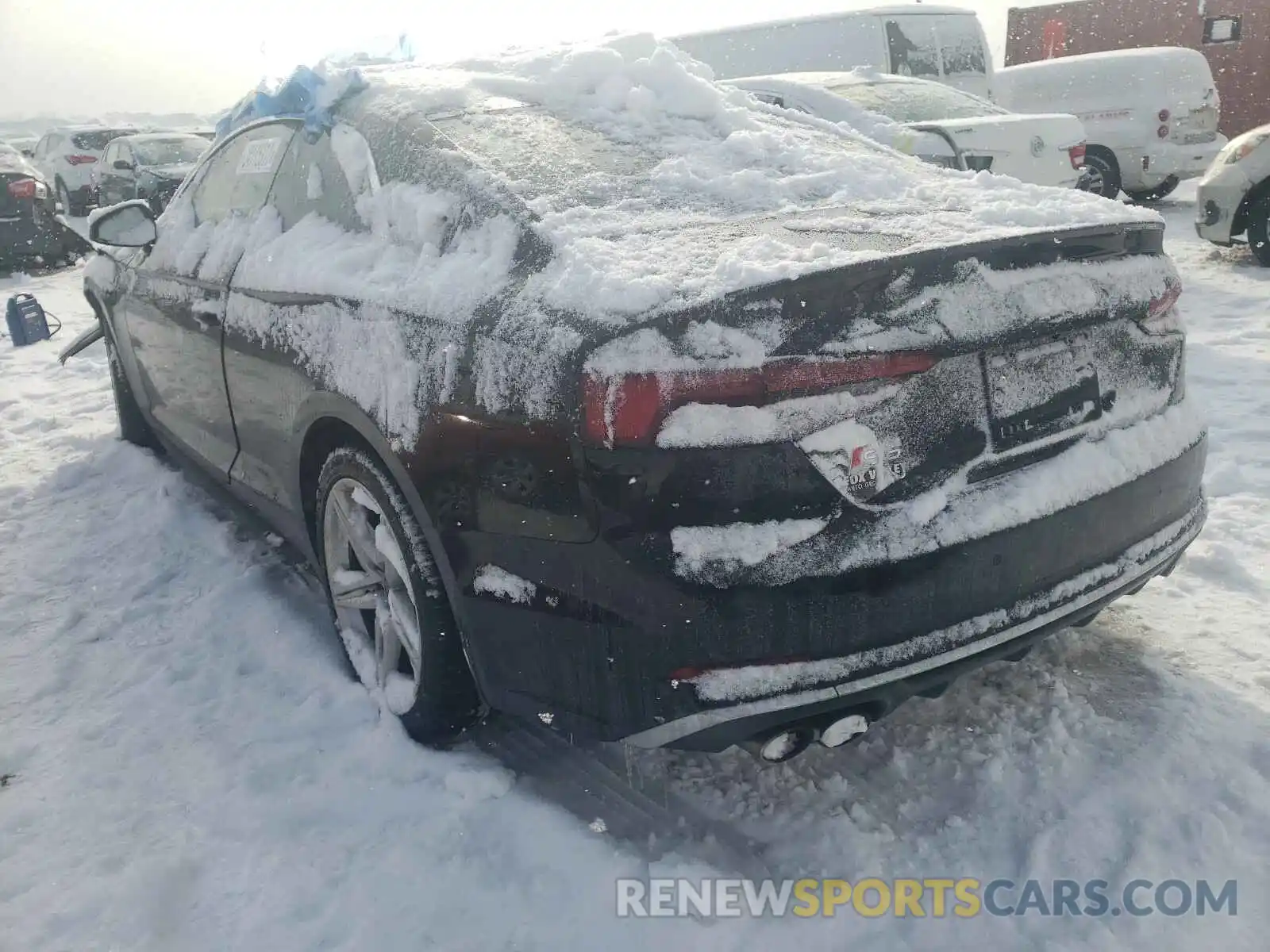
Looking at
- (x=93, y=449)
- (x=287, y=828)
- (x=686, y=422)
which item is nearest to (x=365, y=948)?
(x=287, y=828)

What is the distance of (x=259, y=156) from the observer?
333 centimetres

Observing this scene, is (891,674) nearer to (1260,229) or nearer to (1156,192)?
(1260,229)

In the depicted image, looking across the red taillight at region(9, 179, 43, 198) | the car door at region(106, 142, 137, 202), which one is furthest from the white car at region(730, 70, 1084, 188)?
the car door at region(106, 142, 137, 202)

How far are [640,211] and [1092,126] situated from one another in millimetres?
11575

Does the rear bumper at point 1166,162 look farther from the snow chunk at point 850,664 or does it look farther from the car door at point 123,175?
the car door at point 123,175

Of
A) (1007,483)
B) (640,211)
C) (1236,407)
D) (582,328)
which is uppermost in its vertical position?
(640,211)

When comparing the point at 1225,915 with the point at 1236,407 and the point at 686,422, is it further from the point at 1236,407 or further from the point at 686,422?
the point at 1236,407

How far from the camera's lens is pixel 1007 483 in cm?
193

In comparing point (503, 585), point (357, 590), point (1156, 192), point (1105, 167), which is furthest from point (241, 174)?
point (1156, 192)

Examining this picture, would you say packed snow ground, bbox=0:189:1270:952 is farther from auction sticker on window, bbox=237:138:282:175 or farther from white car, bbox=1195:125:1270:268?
white car, bbox=1195:125:1270:268

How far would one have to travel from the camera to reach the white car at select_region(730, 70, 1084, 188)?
21.8ft

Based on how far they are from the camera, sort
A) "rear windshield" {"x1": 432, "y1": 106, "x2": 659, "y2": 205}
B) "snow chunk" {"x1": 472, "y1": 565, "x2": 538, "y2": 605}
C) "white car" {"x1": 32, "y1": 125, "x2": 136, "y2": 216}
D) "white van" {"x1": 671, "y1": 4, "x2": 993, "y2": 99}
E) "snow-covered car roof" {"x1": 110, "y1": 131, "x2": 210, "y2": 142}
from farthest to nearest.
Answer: "white car" {"x1": 32, "y1": 125, "x2": 136, "y2": 216}
"snow-covered car roof" {"x1": 110, "y1": 131, "x2": 210, "y2": 142}
"white van" {"x1": 671, "y1": 4, "x2": 993, "y2": 99}
"rear windshield" {"x1": 432, "y1": 106, "x2": 659, "y2": 205}
"snow chunk" {"x1": 472, "y1": 565, "x2": 538, "y2": 605}

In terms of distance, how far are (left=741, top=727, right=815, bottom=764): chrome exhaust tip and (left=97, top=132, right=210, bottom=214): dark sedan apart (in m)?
14.2

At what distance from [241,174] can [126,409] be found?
2.09 metres
